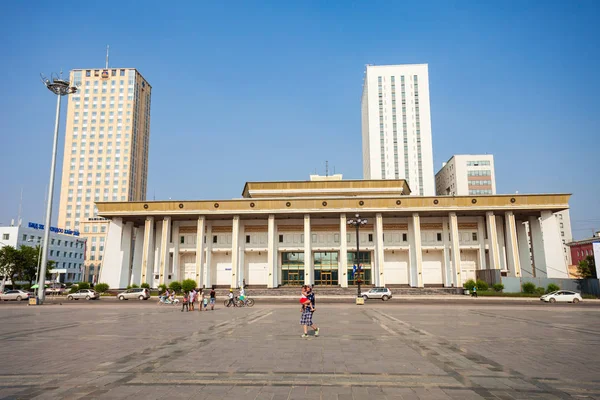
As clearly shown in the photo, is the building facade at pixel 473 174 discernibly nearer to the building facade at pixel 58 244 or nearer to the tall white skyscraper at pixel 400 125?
the tall white skyscraper at pixel 400 125

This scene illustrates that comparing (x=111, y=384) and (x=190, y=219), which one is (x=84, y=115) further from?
(x=111, y=384)

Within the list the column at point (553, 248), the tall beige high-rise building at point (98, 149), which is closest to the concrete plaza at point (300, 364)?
the column at point (553, 248)

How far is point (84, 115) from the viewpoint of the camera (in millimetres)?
113000

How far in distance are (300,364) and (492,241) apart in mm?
49096

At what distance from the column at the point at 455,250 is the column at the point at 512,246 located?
6.50 meters

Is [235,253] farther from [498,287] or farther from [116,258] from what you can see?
[498,287]

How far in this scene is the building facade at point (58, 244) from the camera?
79438 mm

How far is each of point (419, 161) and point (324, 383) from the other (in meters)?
99.6

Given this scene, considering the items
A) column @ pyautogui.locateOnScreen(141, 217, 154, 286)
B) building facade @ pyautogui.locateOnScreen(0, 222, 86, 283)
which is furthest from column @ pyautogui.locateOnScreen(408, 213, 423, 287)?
building facade @ pyautogui.locateOnScreen(0, 222, 86, 283)

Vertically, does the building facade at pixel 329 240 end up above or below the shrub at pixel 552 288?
above

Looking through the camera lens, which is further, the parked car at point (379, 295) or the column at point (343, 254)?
the column at point (343, 254)

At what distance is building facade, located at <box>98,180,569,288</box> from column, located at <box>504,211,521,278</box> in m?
0.13

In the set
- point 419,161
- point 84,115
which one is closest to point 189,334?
point 419,161

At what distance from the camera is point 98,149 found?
11200 centimetres
